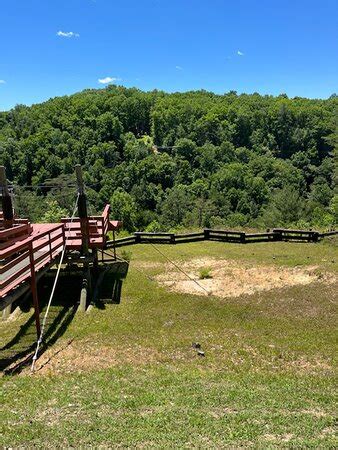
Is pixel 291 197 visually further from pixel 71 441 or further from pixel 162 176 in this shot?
pixel 162 176

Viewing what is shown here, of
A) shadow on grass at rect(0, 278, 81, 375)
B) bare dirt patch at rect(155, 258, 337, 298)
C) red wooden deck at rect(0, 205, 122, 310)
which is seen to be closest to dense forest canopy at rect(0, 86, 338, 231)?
bare dirt patch at rect(155, 258, 337, 298)

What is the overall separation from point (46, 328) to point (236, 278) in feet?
22.1

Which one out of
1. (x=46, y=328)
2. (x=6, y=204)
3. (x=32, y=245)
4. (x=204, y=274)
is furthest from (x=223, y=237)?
(x=32, y=245)

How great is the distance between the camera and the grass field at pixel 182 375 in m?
5.04

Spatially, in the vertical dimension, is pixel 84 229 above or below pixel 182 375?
above

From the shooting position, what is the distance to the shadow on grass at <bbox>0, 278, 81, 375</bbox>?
777 centimetres

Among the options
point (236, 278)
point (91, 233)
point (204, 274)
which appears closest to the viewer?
point (91, 233)

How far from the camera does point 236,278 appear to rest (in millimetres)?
13492

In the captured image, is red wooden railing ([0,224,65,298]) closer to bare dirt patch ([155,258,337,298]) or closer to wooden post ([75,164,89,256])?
wooden post ([75,164,89,256])

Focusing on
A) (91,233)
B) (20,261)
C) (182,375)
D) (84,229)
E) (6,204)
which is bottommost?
(182,375)

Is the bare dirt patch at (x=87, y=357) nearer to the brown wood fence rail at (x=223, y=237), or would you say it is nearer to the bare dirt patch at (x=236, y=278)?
the bare dirt patch at (x=236, y=278)

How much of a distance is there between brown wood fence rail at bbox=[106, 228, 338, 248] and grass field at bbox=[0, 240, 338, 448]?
20.9ft

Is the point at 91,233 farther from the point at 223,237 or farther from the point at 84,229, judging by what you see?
the point at 223,237

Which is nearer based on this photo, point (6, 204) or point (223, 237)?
point (6, 204)
